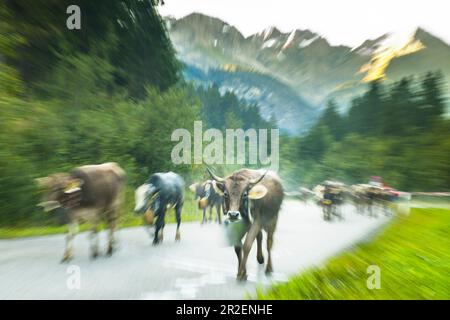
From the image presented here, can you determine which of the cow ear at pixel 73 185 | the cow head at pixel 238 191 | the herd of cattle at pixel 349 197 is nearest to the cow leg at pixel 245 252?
the cow head at pixel 238 191

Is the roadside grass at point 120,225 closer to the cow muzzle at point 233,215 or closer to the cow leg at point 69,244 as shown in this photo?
the cow leg at point 69,244

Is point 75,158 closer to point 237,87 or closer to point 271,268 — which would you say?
point 237,87

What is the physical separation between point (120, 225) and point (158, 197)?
1.28 meters

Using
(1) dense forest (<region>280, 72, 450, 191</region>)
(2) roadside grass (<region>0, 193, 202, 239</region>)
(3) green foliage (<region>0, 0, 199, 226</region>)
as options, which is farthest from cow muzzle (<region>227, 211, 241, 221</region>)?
(3) green foliage (<region>0, 0, 199, 226</region>)

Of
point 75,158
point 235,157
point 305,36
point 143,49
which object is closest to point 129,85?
point 143,49

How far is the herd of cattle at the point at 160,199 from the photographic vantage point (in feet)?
12.3

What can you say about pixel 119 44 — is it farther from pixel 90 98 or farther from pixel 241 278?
pixel 241 278

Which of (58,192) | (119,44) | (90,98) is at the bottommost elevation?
(58,192)

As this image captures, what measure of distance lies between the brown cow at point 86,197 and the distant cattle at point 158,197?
1.25 ft

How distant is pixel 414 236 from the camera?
4801 millimetres

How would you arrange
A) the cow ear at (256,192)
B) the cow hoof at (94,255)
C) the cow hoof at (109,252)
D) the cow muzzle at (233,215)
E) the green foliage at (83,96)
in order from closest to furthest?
the cow muzzle at (233,215)
the cow ear at (256,192)
the cow hoof at (94,255)
the cow hoof at (109,252)
the green foliage at (83,96)

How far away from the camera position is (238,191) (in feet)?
11.9

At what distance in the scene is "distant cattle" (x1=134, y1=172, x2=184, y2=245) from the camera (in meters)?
5.64

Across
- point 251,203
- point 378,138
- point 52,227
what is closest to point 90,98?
point 52,227
